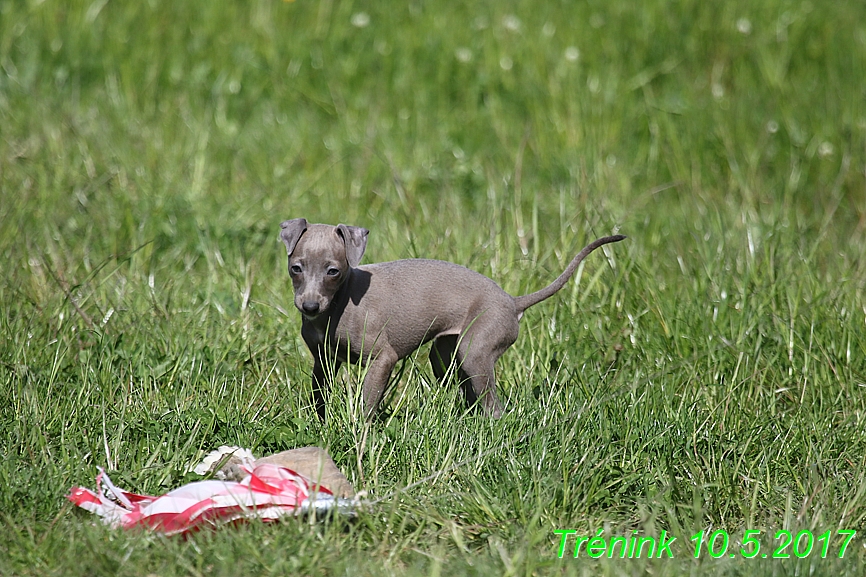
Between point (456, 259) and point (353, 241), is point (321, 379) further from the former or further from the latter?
point (456, 259)

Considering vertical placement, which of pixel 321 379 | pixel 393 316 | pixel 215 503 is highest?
pixel 393 316

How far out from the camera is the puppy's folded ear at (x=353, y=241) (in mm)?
3654

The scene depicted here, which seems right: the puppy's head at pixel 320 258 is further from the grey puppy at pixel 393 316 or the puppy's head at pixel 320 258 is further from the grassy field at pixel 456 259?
the grassy field at pixel 456 259

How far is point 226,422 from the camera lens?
391 centimetres

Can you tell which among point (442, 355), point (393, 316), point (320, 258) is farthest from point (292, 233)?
point (442, 355)

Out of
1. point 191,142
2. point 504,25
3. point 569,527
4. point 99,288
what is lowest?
point 569,527

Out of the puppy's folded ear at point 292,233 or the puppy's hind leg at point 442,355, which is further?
the puppy's hind leg at point 442,355

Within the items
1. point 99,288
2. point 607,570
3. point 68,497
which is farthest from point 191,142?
point 607,570

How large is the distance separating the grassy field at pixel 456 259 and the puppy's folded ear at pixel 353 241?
→ 529 millimetres

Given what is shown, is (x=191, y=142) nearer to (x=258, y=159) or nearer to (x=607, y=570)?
(x=258, y=159)

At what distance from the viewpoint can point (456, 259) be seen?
5355 mm

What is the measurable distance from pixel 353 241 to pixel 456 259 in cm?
172

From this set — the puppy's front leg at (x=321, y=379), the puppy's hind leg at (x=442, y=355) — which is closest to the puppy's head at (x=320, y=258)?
the puppy's front leg at (x=321, y=379)

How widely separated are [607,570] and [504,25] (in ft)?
21.3
